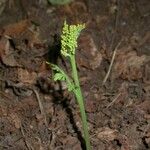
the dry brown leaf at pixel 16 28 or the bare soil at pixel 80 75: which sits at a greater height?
the dry brown leaf at pixel 16 28

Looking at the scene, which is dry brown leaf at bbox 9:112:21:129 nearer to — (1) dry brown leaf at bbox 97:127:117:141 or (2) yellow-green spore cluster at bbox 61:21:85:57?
(1) dry brown leaf at bbox 97:127:117:141

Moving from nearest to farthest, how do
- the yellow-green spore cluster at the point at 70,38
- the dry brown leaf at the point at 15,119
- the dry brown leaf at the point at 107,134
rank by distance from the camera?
the yellow-green spore cluster at the point at 70,38 < the dry brown leaf at the point at 107,134 < the dry brown leaf at the point at 15,119

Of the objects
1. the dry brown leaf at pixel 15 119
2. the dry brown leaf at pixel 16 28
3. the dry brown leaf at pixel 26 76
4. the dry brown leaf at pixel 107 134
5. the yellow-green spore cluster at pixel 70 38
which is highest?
the dry brown leaf at pixel 16 28

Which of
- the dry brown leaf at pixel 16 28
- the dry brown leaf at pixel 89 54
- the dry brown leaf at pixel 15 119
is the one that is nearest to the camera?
the dry brown leaf at pixel 15 119

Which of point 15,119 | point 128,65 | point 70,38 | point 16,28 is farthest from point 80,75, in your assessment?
point 70,38

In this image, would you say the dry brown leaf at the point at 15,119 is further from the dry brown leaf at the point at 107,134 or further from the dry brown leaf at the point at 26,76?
the dry brown leaf at the point at 107,134

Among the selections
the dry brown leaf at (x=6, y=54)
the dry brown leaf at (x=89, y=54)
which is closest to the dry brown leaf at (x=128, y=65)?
the dry brown leaf at (x=89, y=54)

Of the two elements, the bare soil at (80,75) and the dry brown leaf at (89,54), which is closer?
the bare soil at (80,75)

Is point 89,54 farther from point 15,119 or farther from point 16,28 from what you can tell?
point 15,119
